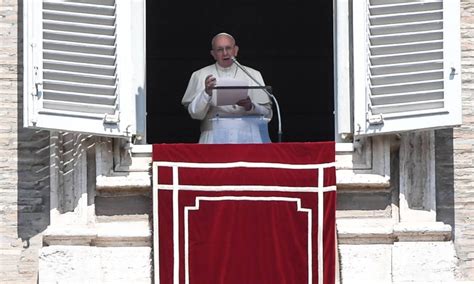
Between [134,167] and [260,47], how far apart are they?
469 cm

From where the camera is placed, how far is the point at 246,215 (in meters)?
14.8

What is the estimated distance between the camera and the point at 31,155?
15.1m

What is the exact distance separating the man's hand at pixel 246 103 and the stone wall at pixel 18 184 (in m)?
1.21

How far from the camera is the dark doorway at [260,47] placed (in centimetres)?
1925

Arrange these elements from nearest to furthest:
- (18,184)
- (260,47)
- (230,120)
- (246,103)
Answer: (18,184) → (246,103) → (230,120) → (260,47)

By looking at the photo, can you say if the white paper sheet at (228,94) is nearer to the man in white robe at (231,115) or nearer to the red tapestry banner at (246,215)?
the man in white robe at (231,115)

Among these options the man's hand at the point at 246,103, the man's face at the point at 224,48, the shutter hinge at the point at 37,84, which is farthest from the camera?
the man's face at the point at 224,48

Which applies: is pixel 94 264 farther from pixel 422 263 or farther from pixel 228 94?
pixel 422 263

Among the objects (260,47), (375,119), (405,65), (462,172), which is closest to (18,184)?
(375,119)

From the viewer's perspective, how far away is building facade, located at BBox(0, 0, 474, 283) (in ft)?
48.5

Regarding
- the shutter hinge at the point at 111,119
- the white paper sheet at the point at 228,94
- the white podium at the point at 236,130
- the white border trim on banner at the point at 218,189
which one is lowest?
the white border trim on banner at the point at 218,189

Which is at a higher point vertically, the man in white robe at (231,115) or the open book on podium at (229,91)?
the open book on podium at (229,91)

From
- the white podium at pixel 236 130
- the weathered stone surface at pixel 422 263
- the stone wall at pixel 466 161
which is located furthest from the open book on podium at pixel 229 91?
the weathered stone surface at pixel 422 263

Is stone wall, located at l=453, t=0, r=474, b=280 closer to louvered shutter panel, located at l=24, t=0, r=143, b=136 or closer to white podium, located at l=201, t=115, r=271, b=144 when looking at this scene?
white podium, located at l=201, t=115, r=271, b=144
